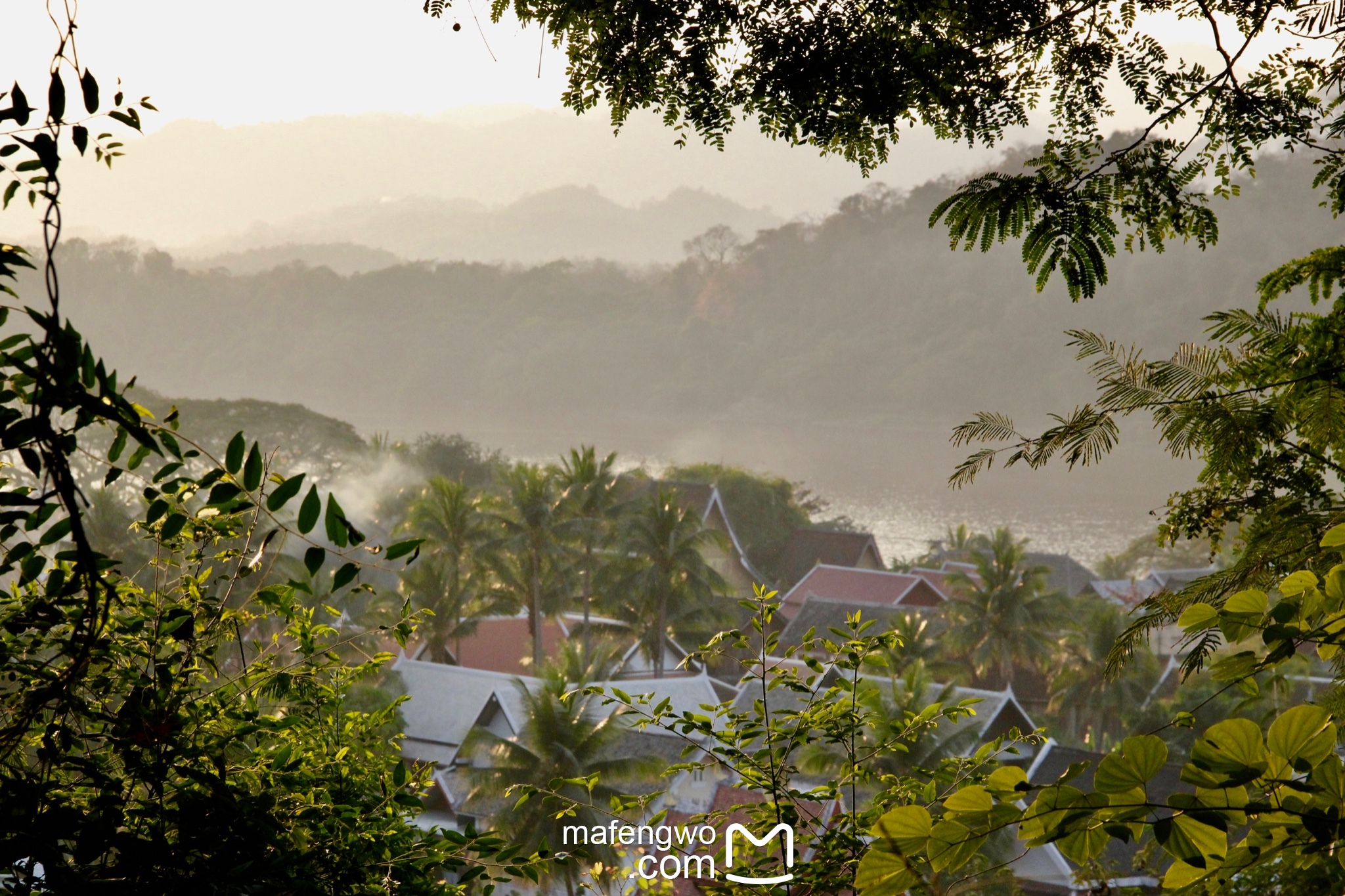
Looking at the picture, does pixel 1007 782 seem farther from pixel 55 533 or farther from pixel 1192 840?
pixel 55 533

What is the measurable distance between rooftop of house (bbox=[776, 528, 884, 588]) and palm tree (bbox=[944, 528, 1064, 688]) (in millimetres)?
10331

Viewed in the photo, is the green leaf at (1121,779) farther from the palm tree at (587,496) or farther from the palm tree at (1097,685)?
the palm tree at (587,496)

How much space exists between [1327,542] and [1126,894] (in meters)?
2.72

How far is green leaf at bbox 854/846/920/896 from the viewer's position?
2.83 ft

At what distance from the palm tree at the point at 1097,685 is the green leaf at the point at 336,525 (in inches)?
774

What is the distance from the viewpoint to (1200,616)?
1.06 metres

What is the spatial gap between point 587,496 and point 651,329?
7256 centimetres

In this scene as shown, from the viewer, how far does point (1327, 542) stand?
1.07 meters

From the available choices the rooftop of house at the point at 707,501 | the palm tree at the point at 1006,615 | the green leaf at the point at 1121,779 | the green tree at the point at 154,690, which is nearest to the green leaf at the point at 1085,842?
the green leaf at the point at 1121,779

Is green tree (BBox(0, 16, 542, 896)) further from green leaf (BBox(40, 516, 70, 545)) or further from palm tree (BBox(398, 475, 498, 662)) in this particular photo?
palm tree (BBox(398, 475, 498, 662))

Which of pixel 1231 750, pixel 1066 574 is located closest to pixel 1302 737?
pixel 1231 750

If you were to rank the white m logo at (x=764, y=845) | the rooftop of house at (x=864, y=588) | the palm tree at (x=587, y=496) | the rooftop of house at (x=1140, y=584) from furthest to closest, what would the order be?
1. the rooftop of house at (x=1140, y=584)
2. the rooftop of house at (x=864, y=588)
3. the palm tree at (x=587, y=496)
4. the white m logo at (x=764, y=845)

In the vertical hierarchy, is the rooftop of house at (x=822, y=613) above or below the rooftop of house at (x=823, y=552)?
below

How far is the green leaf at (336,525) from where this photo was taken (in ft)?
4.00
